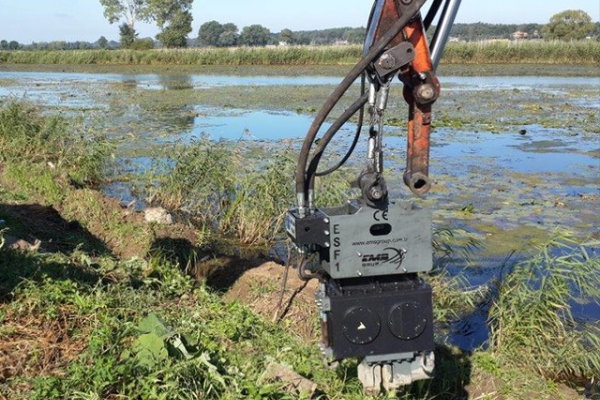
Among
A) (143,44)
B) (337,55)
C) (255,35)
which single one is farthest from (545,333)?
(255,35)

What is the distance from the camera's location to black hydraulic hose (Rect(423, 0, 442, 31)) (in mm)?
3476

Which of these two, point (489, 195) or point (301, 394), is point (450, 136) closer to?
point (489, 195)

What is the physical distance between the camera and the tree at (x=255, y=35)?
102875 mm

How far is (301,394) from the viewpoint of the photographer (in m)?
3.67

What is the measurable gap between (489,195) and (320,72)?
27.1m

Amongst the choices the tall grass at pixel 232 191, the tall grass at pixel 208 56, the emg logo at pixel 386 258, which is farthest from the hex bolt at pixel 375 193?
the tall grass at pixel 208 56

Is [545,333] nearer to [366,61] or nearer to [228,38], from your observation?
[366,61]

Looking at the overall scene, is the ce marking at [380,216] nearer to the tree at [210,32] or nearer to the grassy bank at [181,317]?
the grassy bank at [181,317]

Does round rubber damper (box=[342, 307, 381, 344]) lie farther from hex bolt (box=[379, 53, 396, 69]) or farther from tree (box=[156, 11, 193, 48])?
tree (box=[156, 11, 193, 48])

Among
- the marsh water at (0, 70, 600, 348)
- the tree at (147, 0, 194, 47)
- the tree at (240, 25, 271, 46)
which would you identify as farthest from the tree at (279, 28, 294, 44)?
the marsh water at (0, 70, 600, 348)

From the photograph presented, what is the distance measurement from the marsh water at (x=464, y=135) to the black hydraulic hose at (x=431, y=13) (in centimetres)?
288

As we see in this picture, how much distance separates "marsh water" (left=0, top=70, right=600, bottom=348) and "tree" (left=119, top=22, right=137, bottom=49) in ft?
114

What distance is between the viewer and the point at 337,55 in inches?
1596

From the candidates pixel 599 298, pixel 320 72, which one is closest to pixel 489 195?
pixel 599 298
